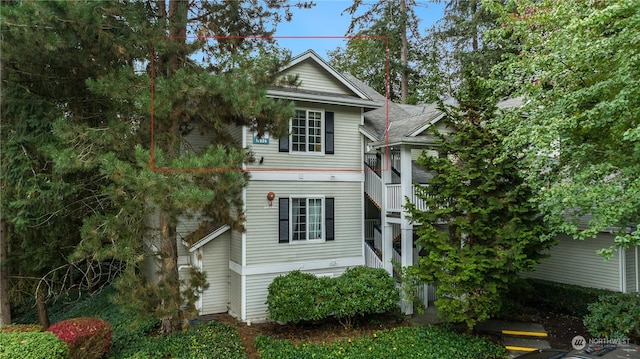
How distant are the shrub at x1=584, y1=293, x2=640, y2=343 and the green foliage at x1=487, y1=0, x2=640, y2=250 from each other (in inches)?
95.4

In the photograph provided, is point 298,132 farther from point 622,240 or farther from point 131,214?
point 622,240

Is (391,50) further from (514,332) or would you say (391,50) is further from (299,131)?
(514,332)

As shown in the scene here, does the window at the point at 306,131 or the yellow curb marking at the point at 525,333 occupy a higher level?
the window at the point at 306,131

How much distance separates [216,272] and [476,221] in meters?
7.89

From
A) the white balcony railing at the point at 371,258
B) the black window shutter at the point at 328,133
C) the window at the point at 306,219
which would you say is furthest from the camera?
the white balcony railing at the point at 371,258

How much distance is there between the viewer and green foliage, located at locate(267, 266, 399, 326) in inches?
376

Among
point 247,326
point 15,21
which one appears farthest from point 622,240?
point 15,21

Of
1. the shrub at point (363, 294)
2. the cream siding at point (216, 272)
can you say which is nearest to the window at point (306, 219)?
the shrub at point (363, 294)

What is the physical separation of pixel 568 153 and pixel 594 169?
100 centimetres

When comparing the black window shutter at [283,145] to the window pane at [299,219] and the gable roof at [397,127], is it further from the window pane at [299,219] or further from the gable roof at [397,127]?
the gable roof at [397,127]

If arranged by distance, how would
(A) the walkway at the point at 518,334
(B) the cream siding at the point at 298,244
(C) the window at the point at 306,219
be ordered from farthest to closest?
(C) the window at the point at 306,219, (B) the cream siding at the point at 298,244, (A) the walkway at the point at 518,334

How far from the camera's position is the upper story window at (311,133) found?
1170 centimetres

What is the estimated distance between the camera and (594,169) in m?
6.98

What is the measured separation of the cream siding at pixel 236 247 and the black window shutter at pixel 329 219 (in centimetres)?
269
